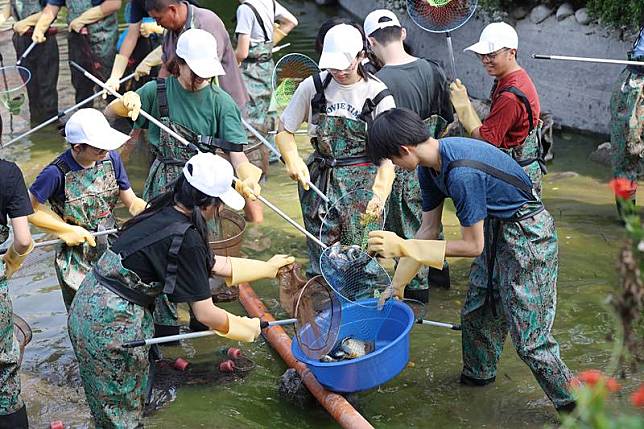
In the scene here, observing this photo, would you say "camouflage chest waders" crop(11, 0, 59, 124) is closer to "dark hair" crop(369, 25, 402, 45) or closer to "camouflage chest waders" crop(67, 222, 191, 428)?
"dark hair" crop(369, 25, 402, 45)

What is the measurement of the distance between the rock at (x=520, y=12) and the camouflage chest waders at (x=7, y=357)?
23.4 ft

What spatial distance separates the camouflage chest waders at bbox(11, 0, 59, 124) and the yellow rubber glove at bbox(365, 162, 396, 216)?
644cm

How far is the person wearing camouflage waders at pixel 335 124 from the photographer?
5.79 m

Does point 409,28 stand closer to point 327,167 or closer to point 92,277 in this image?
point 327,167

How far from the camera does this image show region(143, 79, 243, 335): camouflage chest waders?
596 centimetres

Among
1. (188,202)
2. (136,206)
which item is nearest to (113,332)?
(188,202)

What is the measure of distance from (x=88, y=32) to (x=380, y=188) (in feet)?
18.6

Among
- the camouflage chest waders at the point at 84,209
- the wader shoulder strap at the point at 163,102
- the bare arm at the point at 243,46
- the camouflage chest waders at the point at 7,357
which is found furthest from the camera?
the bare arm at the point at 243,46

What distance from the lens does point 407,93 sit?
20.5ft

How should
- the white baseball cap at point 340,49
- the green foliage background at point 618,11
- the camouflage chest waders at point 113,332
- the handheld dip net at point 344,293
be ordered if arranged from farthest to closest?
1. the green foliage background at point 618,11
2. the white baseball cap at point 340,49
3. the handheld dip net at point 344,293
4. the camouflage chest waders at point 113,332

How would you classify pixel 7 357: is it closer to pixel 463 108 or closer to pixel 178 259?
pixel 178 259

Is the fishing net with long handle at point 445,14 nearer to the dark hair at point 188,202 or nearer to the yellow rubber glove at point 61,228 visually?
the yellow rubber glove at point 61,228

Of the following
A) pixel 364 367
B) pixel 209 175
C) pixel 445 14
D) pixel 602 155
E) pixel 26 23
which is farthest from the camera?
pixel 26 23

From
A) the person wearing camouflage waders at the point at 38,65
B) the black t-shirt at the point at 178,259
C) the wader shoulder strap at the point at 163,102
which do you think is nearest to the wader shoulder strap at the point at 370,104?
the wader shoulder strap at the point at 163,102
